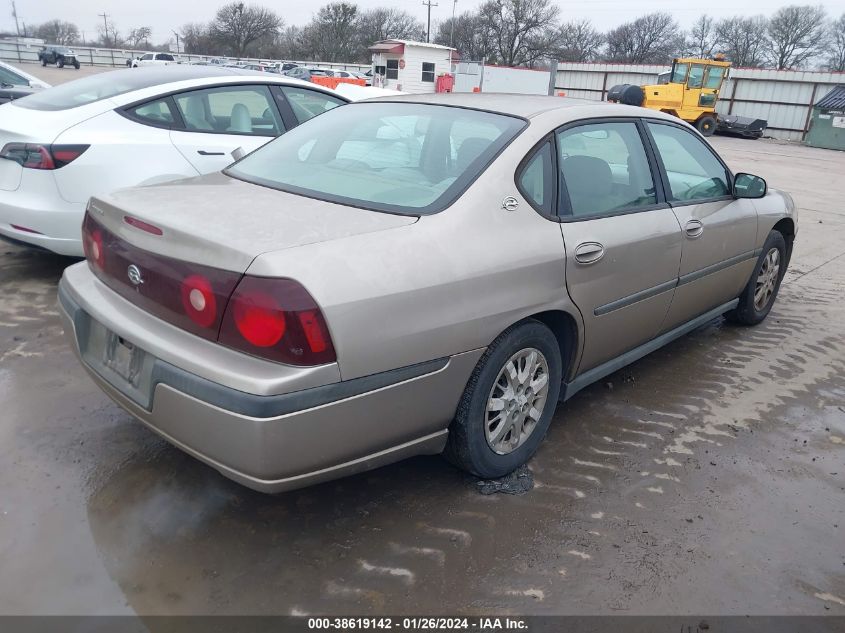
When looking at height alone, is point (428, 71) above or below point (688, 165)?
above

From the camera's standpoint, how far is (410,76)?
111 feet

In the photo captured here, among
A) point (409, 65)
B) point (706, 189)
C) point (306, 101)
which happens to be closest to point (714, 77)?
point (409, 65)

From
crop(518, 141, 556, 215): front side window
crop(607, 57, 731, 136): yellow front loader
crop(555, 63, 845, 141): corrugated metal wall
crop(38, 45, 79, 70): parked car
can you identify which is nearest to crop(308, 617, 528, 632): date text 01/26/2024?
crop(518, 141, 556, 215): front side window

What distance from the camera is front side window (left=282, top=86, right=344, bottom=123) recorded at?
5.40 metres

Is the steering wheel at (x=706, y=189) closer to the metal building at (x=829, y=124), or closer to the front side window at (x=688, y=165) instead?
the front side window at (x=688, y=165)

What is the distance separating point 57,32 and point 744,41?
295 feet

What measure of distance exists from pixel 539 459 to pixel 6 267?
437 centimetres

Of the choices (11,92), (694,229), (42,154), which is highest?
(11,92)

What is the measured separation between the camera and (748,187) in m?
3.98

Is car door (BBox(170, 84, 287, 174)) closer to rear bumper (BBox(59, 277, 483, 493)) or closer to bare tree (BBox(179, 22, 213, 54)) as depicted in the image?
rear bumper (BBox(59, 277, 483, 493))

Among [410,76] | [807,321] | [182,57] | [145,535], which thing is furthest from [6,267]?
[182,57]

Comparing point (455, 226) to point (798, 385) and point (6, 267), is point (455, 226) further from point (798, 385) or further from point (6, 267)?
point (6, 267)

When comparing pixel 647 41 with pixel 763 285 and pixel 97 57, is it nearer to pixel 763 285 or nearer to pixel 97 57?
pixel 97 57

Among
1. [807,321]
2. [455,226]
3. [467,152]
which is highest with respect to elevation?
[467,152]
